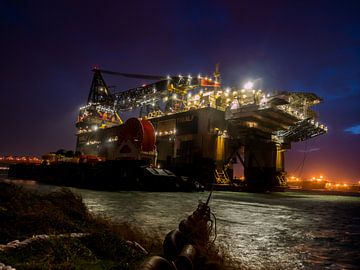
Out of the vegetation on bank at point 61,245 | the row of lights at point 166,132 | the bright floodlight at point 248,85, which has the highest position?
the bright floodlight at point 248,85

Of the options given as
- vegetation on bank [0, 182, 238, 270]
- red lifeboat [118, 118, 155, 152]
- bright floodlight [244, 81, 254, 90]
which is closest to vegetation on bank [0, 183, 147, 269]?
vegetation on bank [0, 182, 238, 270]

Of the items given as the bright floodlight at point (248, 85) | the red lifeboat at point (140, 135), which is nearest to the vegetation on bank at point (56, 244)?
the red lifeboat at point (140, 135)

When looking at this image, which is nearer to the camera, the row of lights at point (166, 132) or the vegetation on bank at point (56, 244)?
the vegetation on bank at point (56, 244)

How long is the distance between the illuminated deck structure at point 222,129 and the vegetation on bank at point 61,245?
23.8m

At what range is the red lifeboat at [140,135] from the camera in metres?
29.5

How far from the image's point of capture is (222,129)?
4556cm

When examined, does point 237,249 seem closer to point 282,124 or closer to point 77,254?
point 77,254

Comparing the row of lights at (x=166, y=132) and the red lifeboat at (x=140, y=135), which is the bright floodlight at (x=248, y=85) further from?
the red lifeboat at (x=140, y=135)

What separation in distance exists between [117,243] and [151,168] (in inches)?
906

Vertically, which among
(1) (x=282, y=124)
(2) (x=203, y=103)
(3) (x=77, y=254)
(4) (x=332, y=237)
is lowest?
(4) (x=332, y=237)

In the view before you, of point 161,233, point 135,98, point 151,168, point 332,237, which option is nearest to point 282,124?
point 151,168

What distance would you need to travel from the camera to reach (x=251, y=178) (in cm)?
4319

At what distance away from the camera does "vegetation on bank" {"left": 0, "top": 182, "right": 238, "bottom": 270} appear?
3488 millimetres

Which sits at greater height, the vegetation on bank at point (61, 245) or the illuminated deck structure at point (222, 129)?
the illuminated deck structure at point (222, 129)
